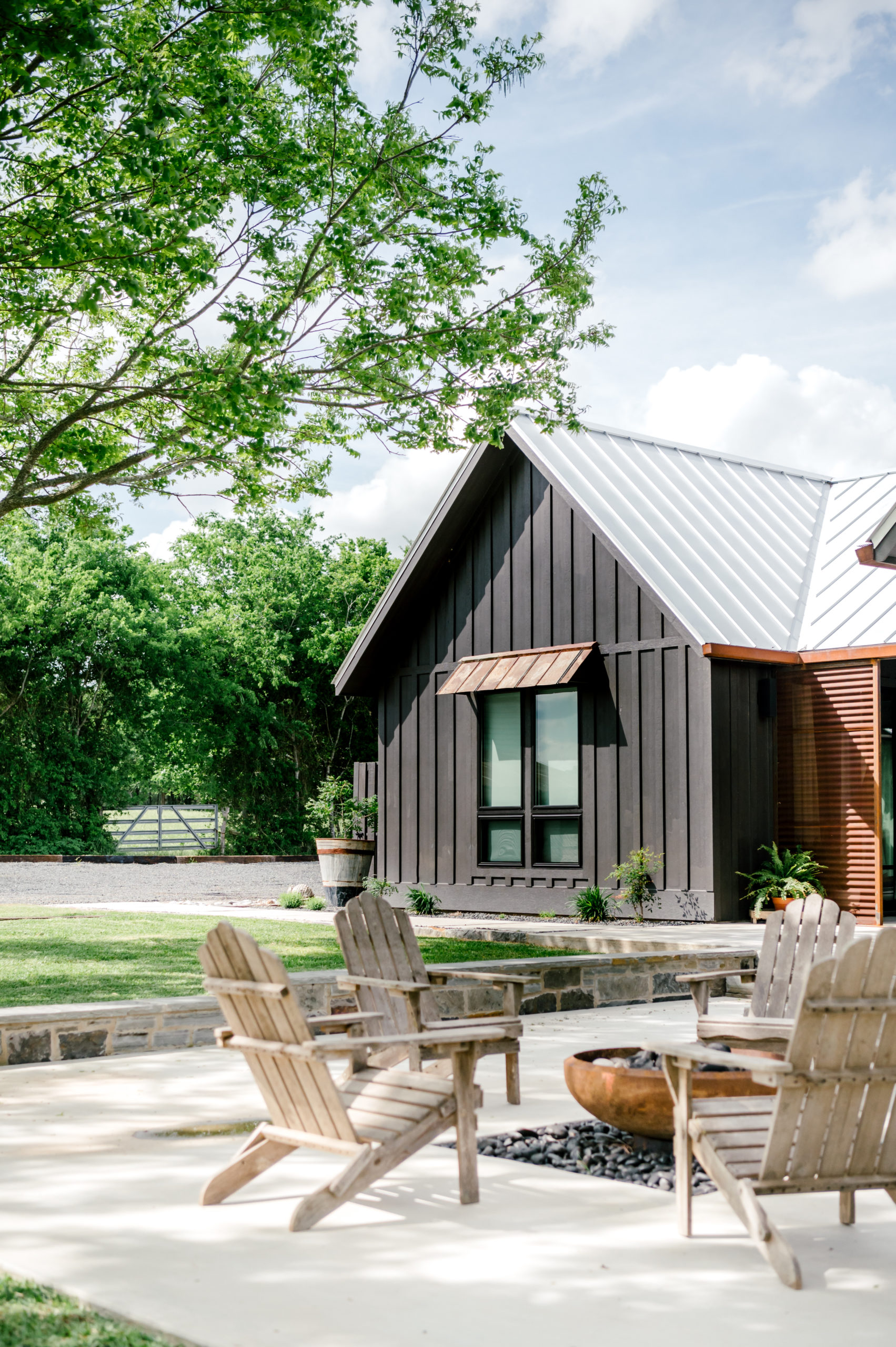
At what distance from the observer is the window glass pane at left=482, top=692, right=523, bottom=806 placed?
16.9 metres

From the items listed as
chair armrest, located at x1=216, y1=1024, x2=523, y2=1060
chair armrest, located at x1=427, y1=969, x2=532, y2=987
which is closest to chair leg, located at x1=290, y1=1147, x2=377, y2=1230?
chair armrest, located at x1=216, y1=1024, x2=523, y2=1060

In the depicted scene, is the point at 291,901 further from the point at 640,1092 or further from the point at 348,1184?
the point at 348,1184

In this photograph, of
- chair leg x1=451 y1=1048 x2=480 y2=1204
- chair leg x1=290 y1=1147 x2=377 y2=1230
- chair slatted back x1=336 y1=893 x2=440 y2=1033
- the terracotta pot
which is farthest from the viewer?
chair slatted back x1=336 y1=893 x2=440 y2=1033

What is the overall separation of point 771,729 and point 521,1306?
481 inches

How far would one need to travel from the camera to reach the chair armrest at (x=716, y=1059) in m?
4.08

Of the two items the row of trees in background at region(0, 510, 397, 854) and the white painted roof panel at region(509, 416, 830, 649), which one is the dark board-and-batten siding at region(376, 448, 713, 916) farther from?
the row of trees in background at region(0, 510, 397, 854)

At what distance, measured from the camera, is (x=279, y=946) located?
11.8 meters

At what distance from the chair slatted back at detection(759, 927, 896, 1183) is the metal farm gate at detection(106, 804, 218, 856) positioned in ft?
91.8

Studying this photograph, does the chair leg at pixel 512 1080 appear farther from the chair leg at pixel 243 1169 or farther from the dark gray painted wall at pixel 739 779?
the dark gray painted wall at pixel 739 779

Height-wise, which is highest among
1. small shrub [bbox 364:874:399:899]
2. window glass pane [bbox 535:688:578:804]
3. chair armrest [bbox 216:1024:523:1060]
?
window glass pane [bbox 535:688:578:804]

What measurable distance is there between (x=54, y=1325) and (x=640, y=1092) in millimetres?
2552

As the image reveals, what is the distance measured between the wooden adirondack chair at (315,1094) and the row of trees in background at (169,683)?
81.5 feet

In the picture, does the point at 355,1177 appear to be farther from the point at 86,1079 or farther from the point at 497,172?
the point at 497,172

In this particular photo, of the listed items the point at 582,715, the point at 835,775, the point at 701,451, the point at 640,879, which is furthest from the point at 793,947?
the point at 701,451
